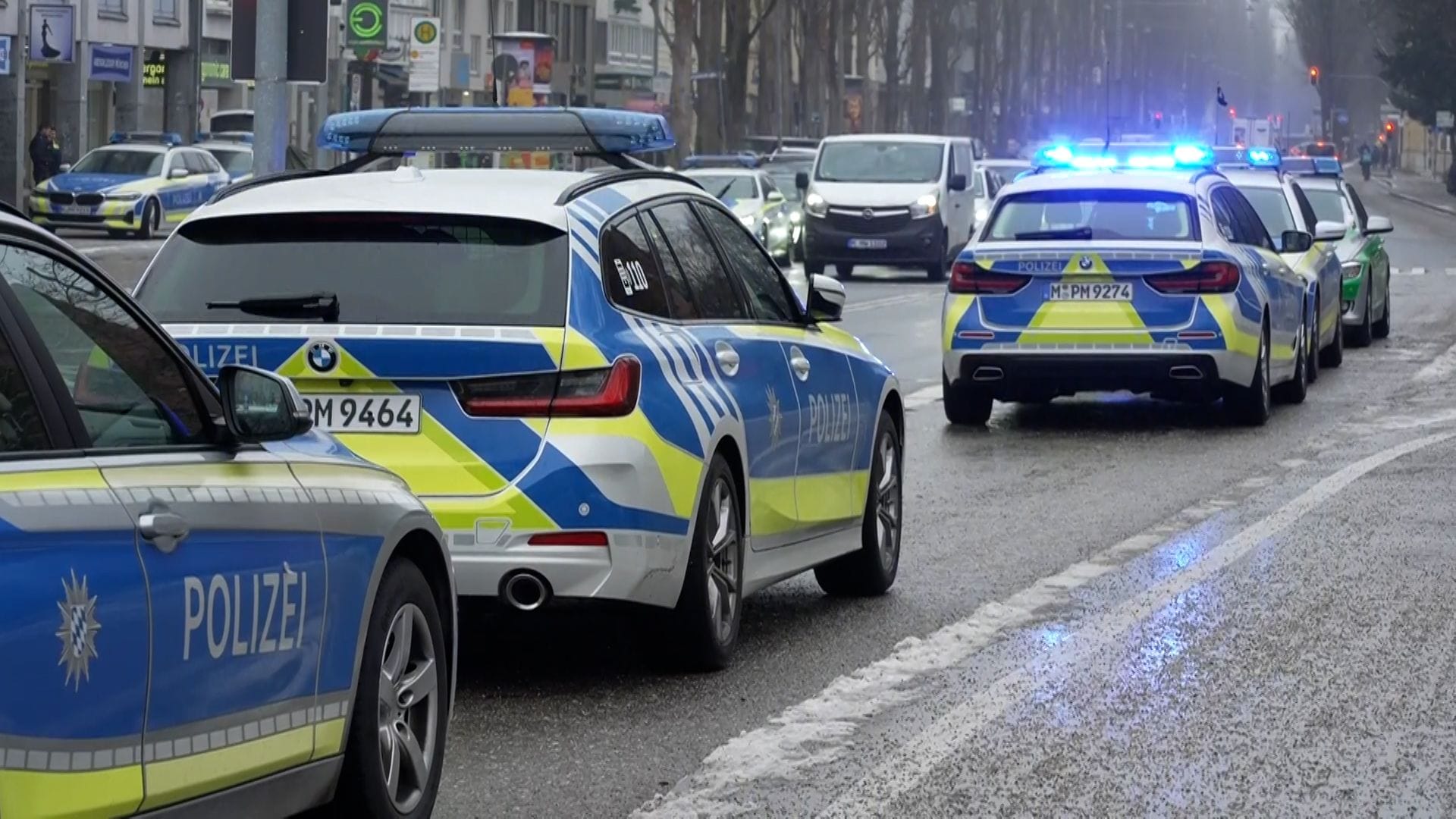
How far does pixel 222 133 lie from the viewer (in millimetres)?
61844

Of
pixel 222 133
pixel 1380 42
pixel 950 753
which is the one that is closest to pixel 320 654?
pixel 950 753

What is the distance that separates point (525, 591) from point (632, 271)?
39.4 inches

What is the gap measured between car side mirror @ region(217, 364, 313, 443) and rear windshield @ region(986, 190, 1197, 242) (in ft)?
38.2

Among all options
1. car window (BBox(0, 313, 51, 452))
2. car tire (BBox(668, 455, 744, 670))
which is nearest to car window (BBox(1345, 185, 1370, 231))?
car tire (BBox(668, 455, 744, 670))

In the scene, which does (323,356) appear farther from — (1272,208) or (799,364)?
(1272,208)

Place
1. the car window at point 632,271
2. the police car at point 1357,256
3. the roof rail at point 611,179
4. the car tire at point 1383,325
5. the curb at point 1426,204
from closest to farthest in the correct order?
the car window at point 632,271
the roof rail at point 611,179
the police car at point 1357,256
the car tire at point 1383,325
the curb at point 1426,204

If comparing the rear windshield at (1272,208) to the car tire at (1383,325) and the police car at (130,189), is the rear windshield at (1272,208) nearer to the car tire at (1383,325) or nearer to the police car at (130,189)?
the car tire at (1383,325)

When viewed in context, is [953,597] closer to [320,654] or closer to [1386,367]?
[320,654]

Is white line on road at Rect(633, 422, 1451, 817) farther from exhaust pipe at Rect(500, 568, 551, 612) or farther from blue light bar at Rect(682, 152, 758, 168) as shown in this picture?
blue light bar at Rect(682, 152, 758, 168)

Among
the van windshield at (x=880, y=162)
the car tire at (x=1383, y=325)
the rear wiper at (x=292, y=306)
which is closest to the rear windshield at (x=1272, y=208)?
the car tire at (x=1383, y=325)

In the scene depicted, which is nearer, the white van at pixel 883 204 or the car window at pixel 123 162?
the white van at pixel 883 204

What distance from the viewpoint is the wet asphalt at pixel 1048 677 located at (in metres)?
6.43

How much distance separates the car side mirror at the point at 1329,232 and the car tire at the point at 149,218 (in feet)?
91.2

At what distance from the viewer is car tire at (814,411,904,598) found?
961cm
